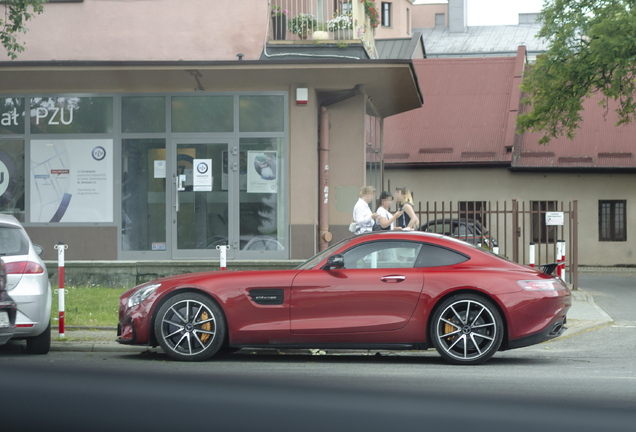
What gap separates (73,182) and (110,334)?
5346mm

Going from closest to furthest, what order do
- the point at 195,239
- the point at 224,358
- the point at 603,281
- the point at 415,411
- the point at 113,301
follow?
the point at 415,411 < the point at 224,358 < the point at 113,301 < the point at 195,239 < the point at 603,281

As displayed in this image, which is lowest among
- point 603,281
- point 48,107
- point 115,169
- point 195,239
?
point 603,281

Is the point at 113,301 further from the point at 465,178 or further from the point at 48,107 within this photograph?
the point at 465,178

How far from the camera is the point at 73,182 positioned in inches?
531

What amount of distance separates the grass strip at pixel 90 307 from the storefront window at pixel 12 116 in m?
3.37

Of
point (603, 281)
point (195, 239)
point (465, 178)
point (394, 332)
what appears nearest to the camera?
point (394, 332)

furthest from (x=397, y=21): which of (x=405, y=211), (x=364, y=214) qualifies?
(x=364, y=214)

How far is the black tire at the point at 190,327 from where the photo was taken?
684 centimetres

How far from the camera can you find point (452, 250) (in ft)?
23.0

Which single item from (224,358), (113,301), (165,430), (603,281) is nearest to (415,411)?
(165,430)

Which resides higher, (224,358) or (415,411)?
(415,411)

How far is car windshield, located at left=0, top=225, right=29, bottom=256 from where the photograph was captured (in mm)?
7258

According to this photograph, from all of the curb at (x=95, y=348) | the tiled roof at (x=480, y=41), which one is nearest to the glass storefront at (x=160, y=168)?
the curb at (x=95, y=348)

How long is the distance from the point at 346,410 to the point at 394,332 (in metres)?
5.79
